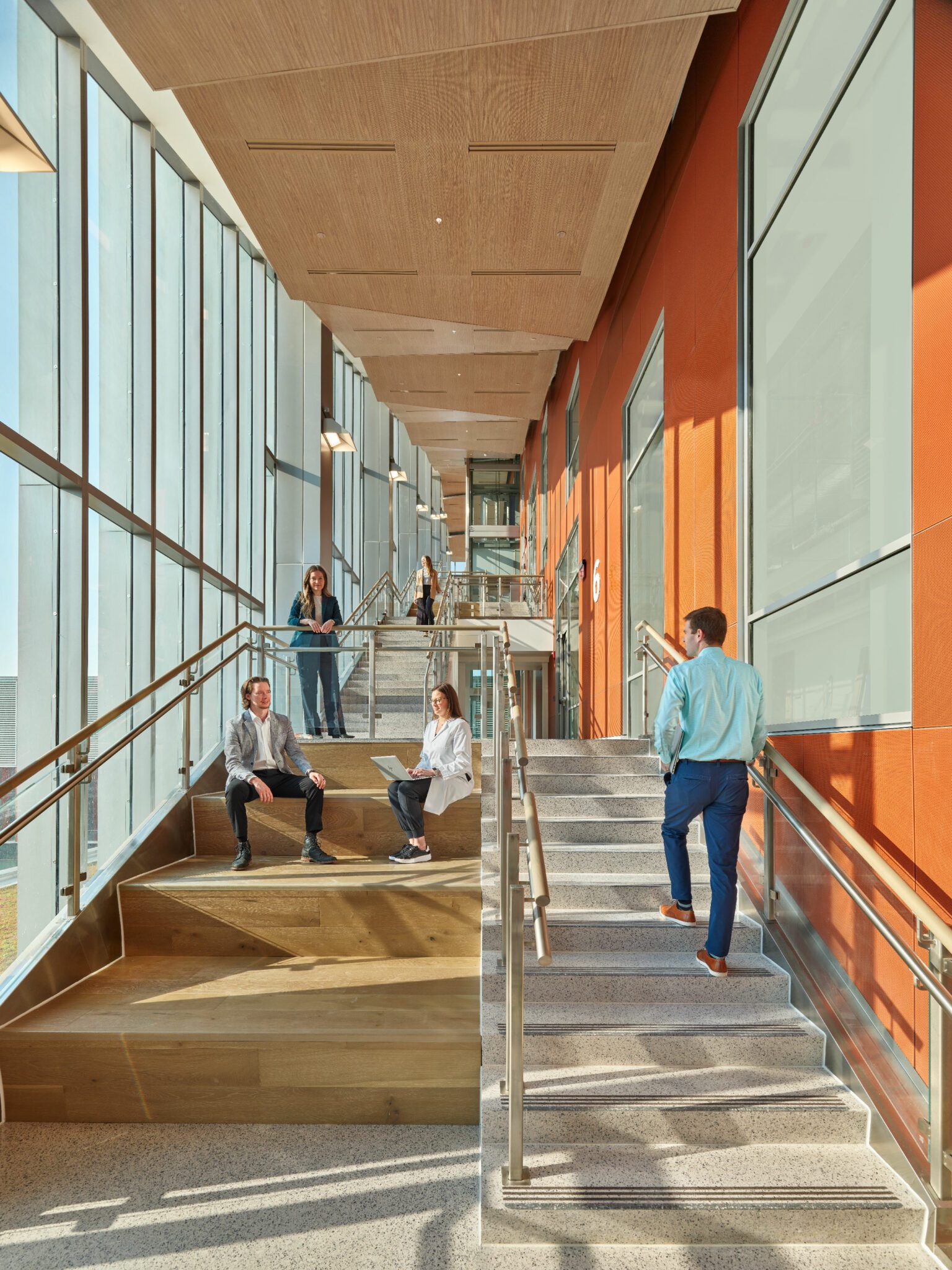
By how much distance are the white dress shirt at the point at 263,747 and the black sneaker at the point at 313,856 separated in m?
0.52

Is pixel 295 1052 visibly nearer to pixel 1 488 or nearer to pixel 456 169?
pixel 1 488

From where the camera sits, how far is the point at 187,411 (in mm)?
9078

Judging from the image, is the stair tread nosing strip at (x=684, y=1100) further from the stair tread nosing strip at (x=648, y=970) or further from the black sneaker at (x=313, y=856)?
the black sneaker at (x=313, y=856)

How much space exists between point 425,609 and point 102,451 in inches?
308

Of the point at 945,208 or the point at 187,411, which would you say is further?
the point at 187,411

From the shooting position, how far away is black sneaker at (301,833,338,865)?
5.88 meters

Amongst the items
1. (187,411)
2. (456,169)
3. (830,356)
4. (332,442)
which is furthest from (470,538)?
(830,356)

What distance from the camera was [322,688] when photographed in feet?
27.5

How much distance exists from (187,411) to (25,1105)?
648cm

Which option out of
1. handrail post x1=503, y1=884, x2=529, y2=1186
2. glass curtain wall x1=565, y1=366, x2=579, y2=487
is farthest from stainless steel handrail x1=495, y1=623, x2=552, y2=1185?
glass curtain wall x1=565, y1=366, x2=579, y2=487

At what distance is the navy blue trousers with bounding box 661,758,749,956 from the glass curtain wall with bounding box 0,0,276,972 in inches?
119

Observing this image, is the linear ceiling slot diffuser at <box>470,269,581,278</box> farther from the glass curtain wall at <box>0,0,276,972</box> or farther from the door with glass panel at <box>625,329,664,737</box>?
the glass curtain wall at <box>0,0,276,972</box>

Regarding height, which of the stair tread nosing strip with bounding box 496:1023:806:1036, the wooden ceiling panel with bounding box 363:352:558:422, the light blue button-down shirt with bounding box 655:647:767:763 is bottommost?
the stair tread nosing strip with bounding box 496:1023:806:1036

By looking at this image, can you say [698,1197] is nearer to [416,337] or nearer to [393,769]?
[393,769]
